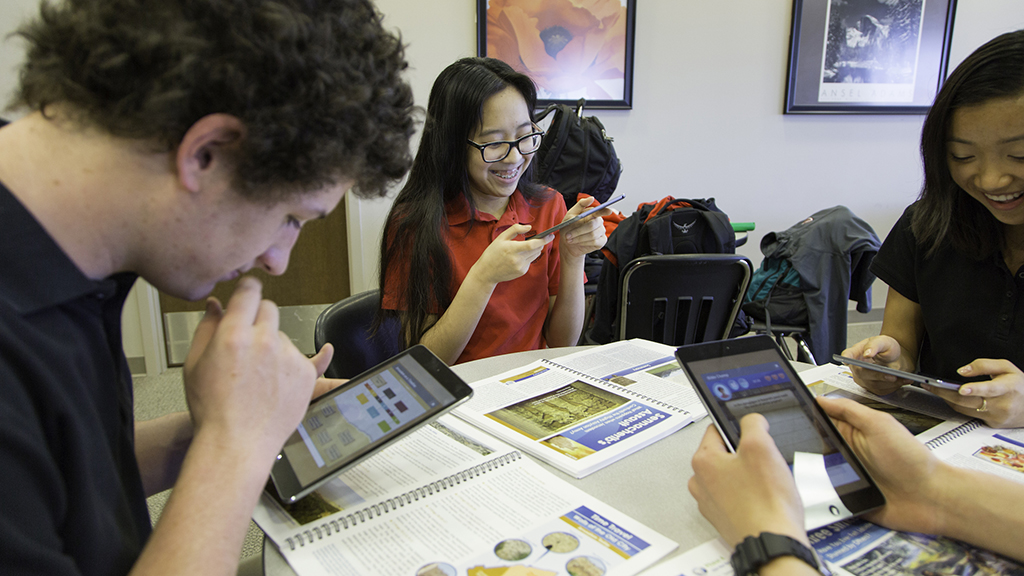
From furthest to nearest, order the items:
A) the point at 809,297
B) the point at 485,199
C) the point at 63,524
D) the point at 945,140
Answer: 1. the point at 809,297
2. the point at 485,199
3. the point at 945,140
4. the point at 63,524

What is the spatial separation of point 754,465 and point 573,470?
0.25 metres

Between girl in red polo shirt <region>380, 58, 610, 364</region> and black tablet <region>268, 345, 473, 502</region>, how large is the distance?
57 centimetres

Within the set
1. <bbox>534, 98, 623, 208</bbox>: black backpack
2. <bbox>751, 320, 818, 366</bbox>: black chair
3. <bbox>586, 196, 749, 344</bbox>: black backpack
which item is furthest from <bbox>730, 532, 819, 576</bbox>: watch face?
<bbox>534, 98, 623, 208</bbox>: black backpack

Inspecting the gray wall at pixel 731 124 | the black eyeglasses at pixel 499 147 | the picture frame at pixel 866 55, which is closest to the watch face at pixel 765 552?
the black eyeglasses at pixel 499 147

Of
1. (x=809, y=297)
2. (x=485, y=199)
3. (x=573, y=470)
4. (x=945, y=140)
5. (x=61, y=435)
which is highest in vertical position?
(x=945, y=140)

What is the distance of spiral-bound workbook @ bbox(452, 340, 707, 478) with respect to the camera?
2.73 ft

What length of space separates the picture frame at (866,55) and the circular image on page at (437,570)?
362cm

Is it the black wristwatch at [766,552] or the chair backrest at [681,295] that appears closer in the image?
the black wristwatch at [766,552]

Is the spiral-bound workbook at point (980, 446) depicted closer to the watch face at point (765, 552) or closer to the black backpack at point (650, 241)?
the watch face at point (765, 552)

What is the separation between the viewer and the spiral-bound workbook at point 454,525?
586 mm

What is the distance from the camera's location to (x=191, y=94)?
1.67 feet

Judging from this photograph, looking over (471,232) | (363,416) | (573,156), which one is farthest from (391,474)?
(573,156)

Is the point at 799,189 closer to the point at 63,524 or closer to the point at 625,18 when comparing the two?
the point at 625,18

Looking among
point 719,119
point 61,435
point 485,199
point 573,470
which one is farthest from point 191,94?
point 719,119
